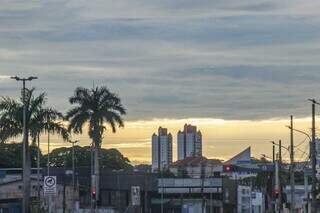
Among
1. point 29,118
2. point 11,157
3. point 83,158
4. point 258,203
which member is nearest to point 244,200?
point 258,203

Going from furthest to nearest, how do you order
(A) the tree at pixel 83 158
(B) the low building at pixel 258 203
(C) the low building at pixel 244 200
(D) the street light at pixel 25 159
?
(A) the tree at pixel 83 158, (B) the low building at pixel 258 203, (C) the low building at pixel 244 200, (D) the street light at pixel 25 159

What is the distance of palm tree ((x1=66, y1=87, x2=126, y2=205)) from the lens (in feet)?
252

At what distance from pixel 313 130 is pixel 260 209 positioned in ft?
228

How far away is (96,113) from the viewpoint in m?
77.1

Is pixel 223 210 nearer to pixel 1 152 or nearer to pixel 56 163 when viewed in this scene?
pixel 1 152

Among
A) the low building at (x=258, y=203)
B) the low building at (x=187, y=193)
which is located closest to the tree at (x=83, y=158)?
the low building at (x=258, y=203)

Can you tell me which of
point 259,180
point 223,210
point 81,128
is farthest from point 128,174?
point 259,180

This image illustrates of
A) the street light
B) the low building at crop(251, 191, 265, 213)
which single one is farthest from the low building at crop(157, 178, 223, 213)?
the street light

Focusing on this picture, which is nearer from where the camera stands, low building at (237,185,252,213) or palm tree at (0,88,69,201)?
palm tree at (0,88,69,201)

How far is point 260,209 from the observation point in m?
118

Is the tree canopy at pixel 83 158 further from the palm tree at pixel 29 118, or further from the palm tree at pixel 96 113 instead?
the palm tree at pixel 29 118

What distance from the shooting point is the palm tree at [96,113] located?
76875mm

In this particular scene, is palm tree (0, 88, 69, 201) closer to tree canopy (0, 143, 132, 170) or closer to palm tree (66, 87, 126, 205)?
palm tree (66, 87, 126, 205)

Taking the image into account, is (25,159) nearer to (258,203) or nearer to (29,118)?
(29,118)
